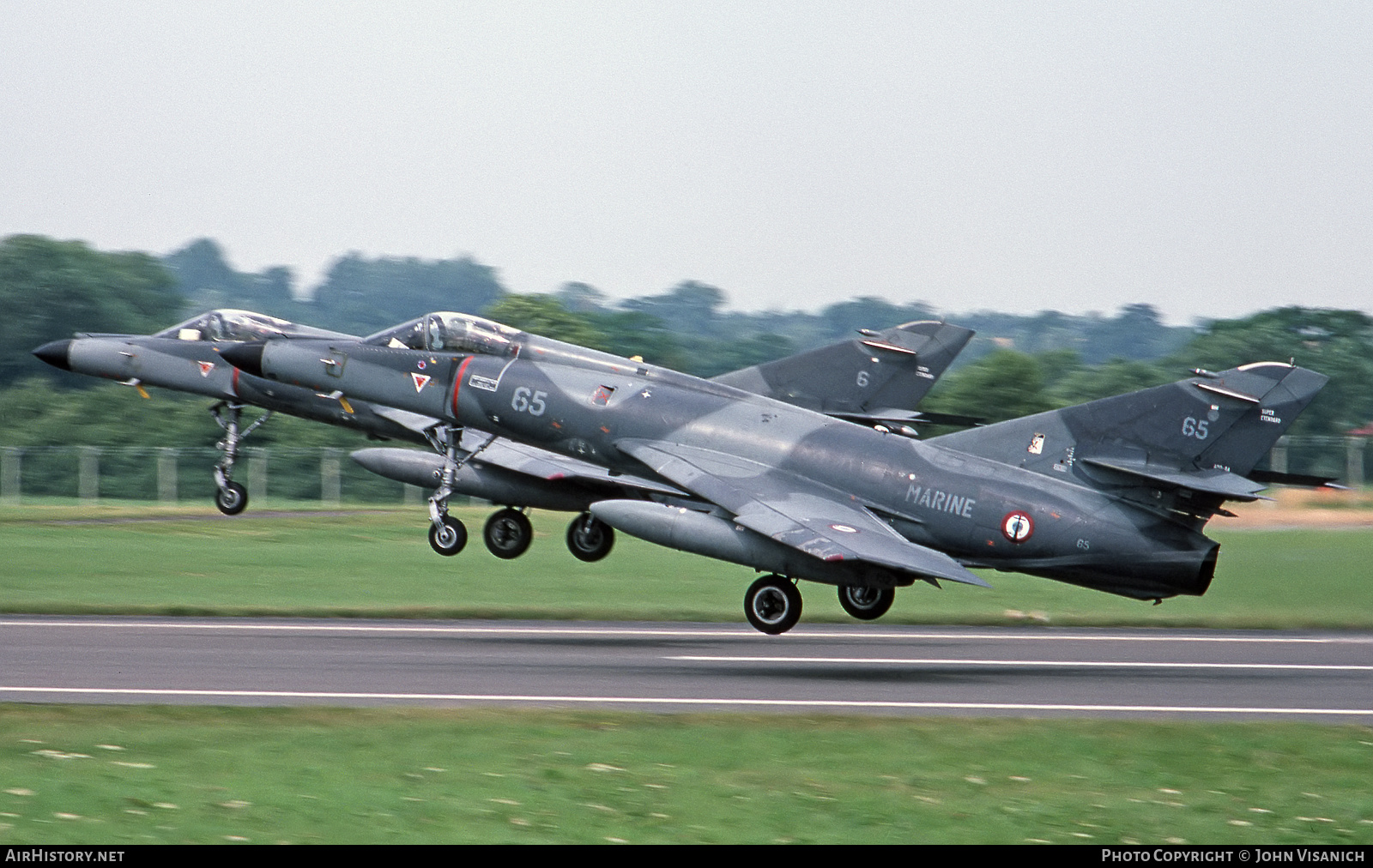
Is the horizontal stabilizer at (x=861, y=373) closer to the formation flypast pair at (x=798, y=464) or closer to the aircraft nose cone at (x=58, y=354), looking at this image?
the formation flypast pair at (x=798, y=464)

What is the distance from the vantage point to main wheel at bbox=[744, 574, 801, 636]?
1950cm

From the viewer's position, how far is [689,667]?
18.3 metres

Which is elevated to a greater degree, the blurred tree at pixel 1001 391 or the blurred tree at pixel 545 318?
the blurred tree at pixel 545 318

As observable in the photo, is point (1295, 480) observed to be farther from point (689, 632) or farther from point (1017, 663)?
point (689, 632)

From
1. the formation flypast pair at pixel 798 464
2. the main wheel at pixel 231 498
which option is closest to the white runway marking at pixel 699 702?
the formation flypast pair at pixel 798 464

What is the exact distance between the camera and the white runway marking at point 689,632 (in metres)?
21.1

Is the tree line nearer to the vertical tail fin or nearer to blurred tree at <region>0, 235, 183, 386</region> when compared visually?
blurred tree at <region>0, 235, 183, 386</region>

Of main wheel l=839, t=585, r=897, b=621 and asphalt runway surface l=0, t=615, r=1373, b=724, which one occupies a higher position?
main wheel l=839, t=585, r=897, b=621

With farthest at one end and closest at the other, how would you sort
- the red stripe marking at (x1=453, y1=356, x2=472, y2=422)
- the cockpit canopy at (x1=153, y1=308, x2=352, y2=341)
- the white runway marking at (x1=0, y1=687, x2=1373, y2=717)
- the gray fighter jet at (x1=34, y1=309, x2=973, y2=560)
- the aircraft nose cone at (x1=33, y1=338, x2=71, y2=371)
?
the aircraft nose cone at (x1=33, y1=338, x2=71, y2=371), the cockpit canopy at (x1=153, y1=308, x2=352, y2=341), the gray fighter jet at (x1=34, y1=309, x2=973, y2=560), the red stripe marking at (x1=453, y1=356, x2=472, y2=422), the white runway marking at (x1=0, y1=687, x2=1373, y2=717)

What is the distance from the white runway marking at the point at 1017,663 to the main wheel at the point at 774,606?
421 mm

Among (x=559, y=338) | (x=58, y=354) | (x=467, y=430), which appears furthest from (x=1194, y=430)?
(x=559, y=338)

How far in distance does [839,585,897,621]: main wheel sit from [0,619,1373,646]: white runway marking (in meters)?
1.02

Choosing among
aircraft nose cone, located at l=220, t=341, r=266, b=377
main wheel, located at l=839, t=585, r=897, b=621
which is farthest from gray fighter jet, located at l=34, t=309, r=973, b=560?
main wheel, located at l=839, t=585, r=897, b=621

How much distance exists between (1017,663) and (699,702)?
553 cm
